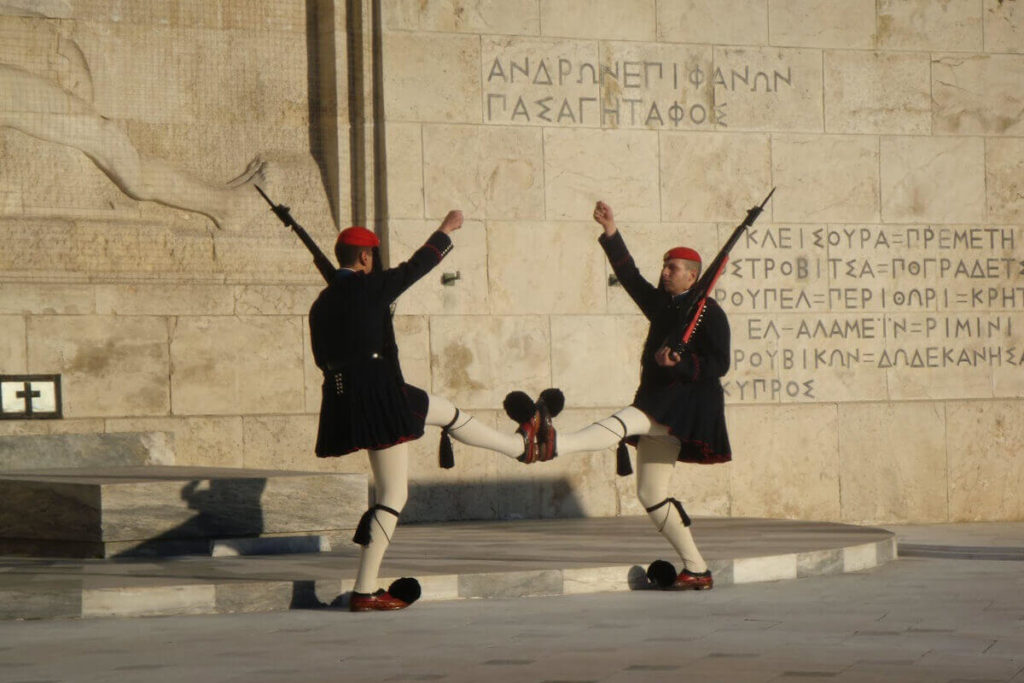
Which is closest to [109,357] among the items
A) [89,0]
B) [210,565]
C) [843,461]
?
[89,0]

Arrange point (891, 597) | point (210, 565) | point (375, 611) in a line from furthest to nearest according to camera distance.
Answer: point (210, 565), point (891, 597), point (375, 611)

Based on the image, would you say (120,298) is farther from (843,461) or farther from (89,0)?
(843,461)

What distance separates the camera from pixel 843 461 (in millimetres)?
14453

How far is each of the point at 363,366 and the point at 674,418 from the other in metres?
1.65

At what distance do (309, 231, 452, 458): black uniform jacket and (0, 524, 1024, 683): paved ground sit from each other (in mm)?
849

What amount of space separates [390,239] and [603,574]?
4725 millimetres

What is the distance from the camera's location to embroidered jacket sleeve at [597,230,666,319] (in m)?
9.36

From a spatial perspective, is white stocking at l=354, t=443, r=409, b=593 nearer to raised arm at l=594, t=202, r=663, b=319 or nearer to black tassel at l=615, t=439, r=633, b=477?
black tassel at l=615, t=439, r=633, b=477

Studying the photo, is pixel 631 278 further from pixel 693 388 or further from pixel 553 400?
pixel 553 400

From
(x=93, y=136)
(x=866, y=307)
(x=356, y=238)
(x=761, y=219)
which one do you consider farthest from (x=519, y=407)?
(x=866, y=307)

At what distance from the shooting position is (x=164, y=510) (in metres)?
10.2

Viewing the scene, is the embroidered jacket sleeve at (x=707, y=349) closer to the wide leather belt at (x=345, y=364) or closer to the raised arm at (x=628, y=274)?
the raised arm at (x=628, y=274)

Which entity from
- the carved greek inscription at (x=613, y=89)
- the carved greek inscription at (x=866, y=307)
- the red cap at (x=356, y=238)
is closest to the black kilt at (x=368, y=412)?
the red cap at (x=356, y=238)

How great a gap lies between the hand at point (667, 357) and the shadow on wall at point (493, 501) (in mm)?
4789
